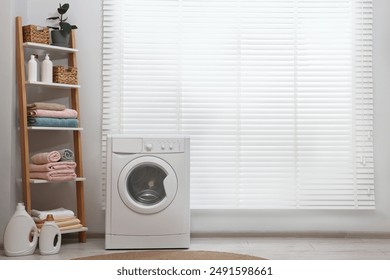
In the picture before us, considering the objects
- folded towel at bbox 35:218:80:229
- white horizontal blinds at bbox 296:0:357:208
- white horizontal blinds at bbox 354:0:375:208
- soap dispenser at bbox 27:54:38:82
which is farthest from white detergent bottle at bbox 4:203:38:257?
white horizontal blinds at bbox 354:0:375:208

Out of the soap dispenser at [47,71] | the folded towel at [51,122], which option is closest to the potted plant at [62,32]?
the soap dispenser at [47,71]

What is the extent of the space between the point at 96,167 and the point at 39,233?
2.70ft

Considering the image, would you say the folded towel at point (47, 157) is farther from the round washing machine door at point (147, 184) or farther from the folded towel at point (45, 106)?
Result: the round washing machine door at point (147, 184)

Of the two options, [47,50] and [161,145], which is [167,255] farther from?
[47,50]

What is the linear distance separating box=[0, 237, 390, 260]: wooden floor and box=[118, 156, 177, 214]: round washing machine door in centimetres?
38

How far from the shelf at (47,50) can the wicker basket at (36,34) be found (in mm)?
41

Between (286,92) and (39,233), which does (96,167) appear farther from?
(286,92)

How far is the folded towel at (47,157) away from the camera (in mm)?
3594

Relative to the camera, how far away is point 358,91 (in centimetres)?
409

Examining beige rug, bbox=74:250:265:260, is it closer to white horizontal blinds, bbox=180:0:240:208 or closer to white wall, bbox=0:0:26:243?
white horizontal blinds, bbox=180:0:240:208

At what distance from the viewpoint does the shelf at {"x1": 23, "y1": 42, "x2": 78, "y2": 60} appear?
373 cm

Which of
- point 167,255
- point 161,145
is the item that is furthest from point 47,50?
point 167,255
